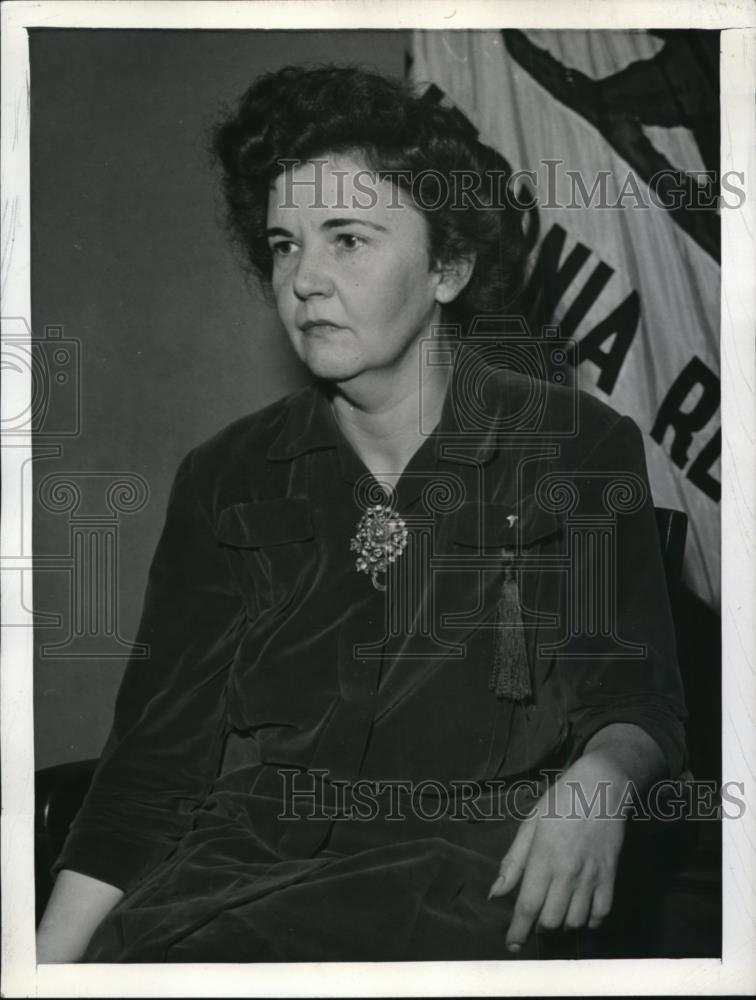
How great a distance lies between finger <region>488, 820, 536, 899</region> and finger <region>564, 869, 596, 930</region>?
0.11 meters

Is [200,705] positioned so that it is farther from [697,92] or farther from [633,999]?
[697,92]

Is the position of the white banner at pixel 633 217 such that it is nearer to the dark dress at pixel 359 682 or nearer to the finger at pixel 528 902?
the dark dress at pixel 359 682

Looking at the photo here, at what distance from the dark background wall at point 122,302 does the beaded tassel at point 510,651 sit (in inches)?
23.2

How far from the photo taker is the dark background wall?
7.08ft

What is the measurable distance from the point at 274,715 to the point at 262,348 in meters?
0.69

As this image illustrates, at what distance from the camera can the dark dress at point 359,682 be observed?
6.84 ft

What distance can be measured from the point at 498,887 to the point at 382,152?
4.48 ft

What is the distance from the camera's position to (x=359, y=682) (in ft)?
6.89

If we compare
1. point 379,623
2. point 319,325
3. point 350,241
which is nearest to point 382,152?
point 350,241

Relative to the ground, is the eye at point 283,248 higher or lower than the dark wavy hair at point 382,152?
lower

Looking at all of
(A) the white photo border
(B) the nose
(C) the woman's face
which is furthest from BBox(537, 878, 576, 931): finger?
(B) the nose

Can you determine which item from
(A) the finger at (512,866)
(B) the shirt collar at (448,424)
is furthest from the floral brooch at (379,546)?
(A) the finger at (512,866)

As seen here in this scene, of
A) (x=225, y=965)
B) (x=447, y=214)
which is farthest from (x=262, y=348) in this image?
(x=225, y=965)

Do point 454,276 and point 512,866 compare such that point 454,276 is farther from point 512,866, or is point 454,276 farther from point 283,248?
point 512,866
